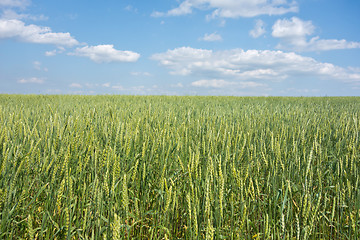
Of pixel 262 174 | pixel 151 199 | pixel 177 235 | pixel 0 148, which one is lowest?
pixel 177 235

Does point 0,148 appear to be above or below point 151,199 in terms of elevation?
above

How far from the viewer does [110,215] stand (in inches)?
44.4

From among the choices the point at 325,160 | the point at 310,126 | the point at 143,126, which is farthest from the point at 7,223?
the point at 310,126

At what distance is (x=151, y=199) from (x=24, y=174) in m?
0.72

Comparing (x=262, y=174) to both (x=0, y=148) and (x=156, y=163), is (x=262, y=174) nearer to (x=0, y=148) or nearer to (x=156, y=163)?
(x=156, y=163)

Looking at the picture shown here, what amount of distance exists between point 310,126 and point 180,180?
2185 millimetres

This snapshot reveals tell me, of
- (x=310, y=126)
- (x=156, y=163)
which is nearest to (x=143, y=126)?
(x=156, y=163)

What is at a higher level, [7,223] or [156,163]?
[156,163]

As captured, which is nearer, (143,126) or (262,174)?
(262,174)

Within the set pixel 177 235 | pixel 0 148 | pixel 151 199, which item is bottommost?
pixel 177 235

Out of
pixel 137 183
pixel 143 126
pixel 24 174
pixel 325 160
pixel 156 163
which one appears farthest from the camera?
pixel 143 126

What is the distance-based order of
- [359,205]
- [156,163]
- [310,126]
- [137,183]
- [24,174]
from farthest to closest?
[310,126]
[156,163]
[137,183]
[24,174]
[359,205]

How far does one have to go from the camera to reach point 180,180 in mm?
1468

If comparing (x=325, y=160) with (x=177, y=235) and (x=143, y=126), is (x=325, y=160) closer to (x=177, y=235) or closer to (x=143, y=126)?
(x=177, y=235)
